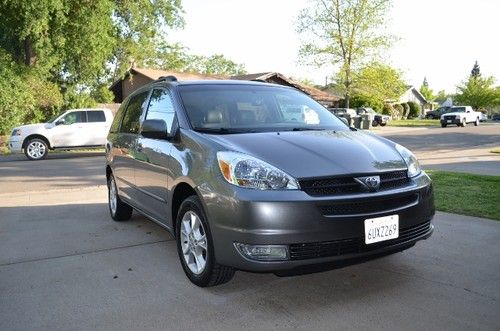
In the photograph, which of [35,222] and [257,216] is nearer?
[257,216]

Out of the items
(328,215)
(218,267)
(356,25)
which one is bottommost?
(218,267)

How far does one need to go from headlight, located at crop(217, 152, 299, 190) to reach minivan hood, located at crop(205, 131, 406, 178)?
54mm

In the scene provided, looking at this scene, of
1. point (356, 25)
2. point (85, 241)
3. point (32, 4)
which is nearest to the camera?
point (85, 241)

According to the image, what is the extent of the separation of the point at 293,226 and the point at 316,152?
0.68m

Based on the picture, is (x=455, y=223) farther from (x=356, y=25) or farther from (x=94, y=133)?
(x=356, y=25)

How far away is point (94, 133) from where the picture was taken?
1789 centimetres

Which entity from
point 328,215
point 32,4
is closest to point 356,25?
point 32,4

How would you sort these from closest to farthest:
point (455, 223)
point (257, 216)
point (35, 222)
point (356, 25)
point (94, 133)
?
1. point (257, 216)
2. point (455, 223)
3. point (35, 222)
4. point (94, 133)
5. point (356, 25)

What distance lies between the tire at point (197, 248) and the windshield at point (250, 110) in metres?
0.73

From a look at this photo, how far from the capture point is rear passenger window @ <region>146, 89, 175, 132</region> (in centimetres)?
443

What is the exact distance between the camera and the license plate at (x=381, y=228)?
10.6 feet

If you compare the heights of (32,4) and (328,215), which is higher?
(32,4)

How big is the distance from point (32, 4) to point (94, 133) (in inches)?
324

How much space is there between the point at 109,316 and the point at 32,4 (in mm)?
22017
